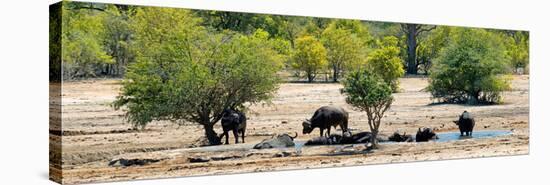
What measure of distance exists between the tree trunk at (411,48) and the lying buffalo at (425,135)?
1.12 m

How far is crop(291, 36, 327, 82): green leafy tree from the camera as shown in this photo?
46.2 feet

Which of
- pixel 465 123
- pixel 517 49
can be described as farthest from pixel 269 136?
pixel 517 49

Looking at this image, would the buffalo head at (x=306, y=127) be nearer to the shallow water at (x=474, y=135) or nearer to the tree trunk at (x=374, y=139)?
→ the tree trunk at (x=374, y=139)

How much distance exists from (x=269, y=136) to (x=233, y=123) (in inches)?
28.4

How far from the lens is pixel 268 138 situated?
1352 centimetres

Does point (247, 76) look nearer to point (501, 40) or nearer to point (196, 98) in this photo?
point (196, 98)

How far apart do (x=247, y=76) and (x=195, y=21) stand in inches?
49.8

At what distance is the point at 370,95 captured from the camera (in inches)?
567

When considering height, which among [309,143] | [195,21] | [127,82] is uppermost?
[195,21]

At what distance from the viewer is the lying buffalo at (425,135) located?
49.5ft

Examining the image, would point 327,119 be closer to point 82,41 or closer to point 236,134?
point 236,134

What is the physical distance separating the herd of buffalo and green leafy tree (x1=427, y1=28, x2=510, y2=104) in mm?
1009

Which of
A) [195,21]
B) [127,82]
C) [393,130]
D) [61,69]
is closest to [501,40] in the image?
[393,130]

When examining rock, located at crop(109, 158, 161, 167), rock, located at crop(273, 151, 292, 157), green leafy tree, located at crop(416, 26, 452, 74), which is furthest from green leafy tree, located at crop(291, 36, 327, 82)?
rock, located at crop(109, 158, 161, 167)
